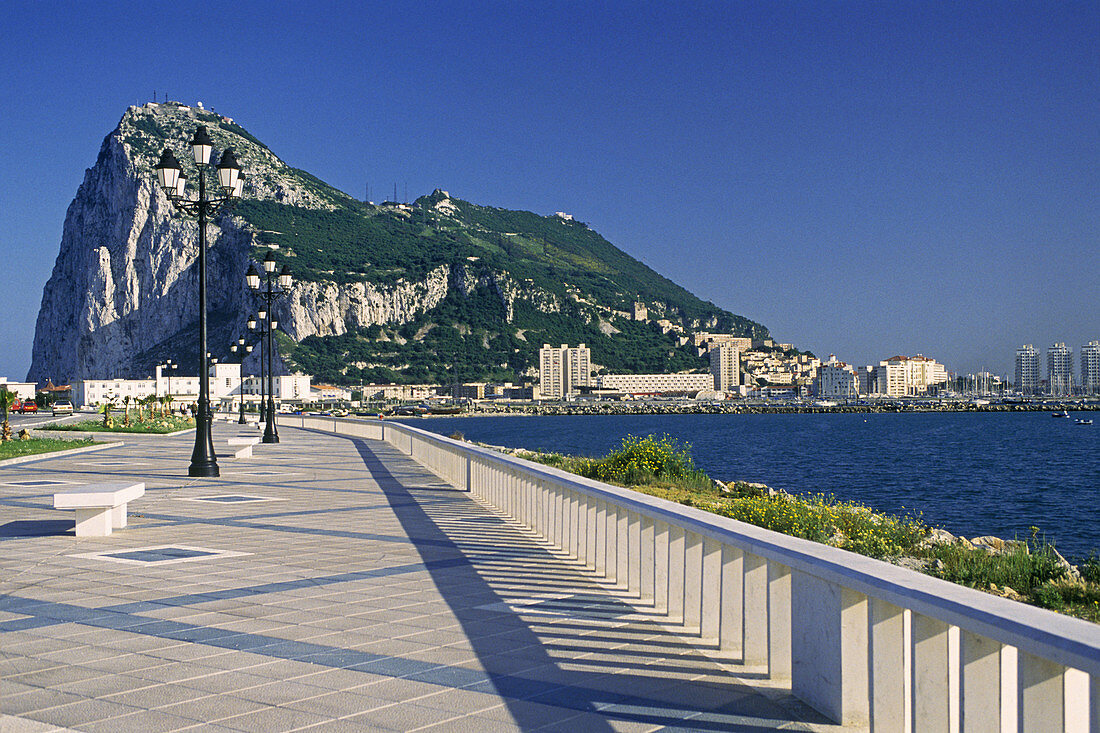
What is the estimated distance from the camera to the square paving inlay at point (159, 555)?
779 cm

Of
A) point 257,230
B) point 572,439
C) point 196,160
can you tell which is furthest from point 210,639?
point 257,230

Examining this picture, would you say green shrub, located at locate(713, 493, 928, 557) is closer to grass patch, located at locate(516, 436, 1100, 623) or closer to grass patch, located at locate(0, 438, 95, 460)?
grass patch, located at locate(516, 436, 1100, 623)

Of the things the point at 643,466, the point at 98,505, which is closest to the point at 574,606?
the point at 98,505

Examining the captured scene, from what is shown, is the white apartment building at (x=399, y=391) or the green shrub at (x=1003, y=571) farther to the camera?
the white apartment building at (x=399, y=391)

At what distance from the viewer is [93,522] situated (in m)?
9.20

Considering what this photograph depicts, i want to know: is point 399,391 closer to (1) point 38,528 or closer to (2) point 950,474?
(2) point 950,474

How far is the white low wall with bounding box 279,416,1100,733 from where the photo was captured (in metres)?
2.58

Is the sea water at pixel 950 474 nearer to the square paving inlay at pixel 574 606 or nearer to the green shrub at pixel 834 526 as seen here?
the green shrub at pixel 834 526

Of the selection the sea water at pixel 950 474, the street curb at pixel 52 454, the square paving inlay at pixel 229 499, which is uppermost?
the square paving inlay at pixel 229 499

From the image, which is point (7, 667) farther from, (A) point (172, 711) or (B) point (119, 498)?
(B) point (119, 498)

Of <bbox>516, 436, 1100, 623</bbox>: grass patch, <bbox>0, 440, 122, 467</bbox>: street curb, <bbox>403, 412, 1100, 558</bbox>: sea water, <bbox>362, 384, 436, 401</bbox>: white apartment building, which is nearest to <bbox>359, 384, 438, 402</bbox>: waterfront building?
<bbox>362, 384, 436, 401</bbox>: white apartment building

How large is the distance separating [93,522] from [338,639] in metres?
5.37

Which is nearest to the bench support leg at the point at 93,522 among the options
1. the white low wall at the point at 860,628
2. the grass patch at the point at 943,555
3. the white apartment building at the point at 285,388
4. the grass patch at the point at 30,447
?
the white low wall at the point at 860,628

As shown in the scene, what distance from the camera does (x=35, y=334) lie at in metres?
177
